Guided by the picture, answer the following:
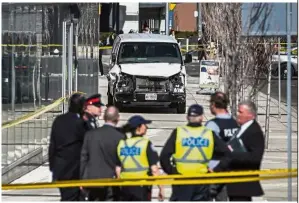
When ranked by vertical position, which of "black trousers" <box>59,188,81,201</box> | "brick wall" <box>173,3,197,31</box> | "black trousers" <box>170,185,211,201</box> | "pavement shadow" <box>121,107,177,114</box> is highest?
"brick wall" <box>173,3,197,31</box>

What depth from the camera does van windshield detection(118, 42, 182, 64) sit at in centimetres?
2572

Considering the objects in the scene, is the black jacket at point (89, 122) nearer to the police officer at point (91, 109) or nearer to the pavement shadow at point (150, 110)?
the police officer at point (91, 109)

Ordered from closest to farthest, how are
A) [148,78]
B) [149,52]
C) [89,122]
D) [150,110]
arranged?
1. [89,122]
2. [148,78]
3. [149,52]
4. [150,110]

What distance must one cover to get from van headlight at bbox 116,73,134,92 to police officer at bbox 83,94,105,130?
1401 cm

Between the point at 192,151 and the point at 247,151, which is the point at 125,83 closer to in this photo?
the point at 247,151

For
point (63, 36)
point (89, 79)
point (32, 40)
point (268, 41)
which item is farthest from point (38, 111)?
point (89, 79)

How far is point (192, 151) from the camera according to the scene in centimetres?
1017

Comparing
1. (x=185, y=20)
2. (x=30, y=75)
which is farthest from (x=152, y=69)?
(x=185, y=20)

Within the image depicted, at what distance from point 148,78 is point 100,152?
48.2ft

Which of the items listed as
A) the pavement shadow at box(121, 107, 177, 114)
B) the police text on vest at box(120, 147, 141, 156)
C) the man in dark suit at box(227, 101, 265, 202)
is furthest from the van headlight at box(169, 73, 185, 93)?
the police text on vest at box(120, 147, 141, 156)

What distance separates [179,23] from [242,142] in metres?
60.4

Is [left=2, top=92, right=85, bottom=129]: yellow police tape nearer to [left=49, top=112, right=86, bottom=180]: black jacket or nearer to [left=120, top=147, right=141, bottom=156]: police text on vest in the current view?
[left=49, top=112, right=86, bottom=180]: black jacket

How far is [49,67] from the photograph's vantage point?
58.0 feet

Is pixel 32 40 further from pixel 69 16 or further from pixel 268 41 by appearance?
pixel 268 41
